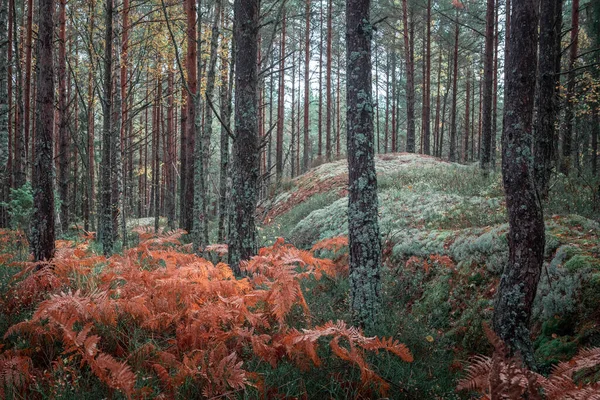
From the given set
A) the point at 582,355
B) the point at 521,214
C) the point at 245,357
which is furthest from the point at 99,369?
the point at 521,214

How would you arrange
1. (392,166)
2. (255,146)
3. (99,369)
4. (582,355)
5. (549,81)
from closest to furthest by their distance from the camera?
(582,355)
(99,369)
(255,146)
(549,81)
(392,166)

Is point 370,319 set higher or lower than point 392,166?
lower

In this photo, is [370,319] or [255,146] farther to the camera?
[255,146]

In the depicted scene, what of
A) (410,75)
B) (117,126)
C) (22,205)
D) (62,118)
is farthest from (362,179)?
(410,75)

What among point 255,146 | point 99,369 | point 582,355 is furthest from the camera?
point 255,146

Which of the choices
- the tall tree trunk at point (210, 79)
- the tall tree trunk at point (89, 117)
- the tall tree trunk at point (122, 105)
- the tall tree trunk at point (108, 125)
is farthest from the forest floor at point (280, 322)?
the tall tree trunk at point (89, 117)

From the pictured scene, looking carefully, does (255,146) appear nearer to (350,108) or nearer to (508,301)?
(350,108)

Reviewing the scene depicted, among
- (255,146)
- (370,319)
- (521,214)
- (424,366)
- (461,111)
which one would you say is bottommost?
(424,366)

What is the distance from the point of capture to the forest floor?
2.90m

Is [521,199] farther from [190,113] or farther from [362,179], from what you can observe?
[190,113]

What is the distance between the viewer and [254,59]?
215 inches

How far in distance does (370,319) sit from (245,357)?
4.79ft

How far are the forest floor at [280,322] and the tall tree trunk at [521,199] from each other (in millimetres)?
545

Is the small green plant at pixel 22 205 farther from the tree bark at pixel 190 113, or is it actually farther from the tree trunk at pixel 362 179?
the tree trunk at pixel 362 179
